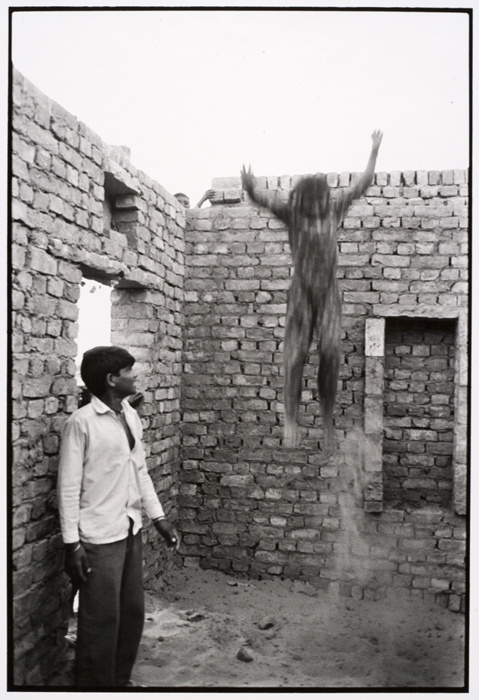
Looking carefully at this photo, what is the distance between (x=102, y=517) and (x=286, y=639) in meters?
1.66

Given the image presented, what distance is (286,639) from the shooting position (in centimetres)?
340

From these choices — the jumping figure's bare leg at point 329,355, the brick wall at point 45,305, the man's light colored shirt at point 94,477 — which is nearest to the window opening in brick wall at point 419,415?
the jumping figure's bare leg at point 329,355

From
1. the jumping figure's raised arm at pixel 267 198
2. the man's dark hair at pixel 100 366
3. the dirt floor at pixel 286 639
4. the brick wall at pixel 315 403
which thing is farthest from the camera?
the brick wall at pixel 315 403

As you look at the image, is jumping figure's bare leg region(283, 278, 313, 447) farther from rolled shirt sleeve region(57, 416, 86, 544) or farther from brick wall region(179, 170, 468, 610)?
rolled shirt sleeve region(57, 416, 86, 544)

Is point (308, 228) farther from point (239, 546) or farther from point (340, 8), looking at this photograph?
point (239, 546)

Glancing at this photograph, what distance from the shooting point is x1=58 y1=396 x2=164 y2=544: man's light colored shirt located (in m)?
2.40

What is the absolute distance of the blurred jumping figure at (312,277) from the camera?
3.68 meters

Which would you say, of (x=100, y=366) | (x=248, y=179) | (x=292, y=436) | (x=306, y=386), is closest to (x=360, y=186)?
(x=248, y=179)

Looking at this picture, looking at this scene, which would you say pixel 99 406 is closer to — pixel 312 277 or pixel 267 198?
pixel 312 277

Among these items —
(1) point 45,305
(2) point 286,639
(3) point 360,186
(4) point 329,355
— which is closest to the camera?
(1) point 45,305

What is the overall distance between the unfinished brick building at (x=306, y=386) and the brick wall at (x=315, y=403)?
1 cm

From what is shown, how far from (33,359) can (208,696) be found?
1.83 m

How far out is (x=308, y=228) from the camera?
12.2 ft

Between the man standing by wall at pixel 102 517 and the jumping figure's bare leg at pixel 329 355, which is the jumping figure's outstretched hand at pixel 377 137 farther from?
the man standing by wall at pixel 102 517
